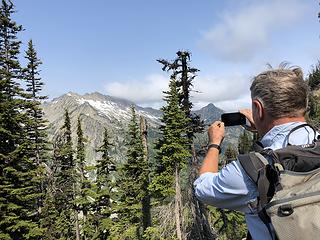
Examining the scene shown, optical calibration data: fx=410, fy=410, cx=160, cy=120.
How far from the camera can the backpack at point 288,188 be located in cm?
212

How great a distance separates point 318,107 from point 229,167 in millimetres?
28649

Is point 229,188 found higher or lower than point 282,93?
lower

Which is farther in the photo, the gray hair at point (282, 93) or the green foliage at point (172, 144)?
the green foliage at point (172, 144)

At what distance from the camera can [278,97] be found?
8.23ft

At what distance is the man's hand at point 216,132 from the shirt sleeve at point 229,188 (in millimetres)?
317

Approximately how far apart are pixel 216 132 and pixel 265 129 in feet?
1.39

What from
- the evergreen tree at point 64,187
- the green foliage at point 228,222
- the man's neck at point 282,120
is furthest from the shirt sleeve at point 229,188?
the evergreen tree at point 64,187

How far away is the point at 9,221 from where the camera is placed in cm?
2381

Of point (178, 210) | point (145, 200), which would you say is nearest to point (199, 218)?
point (178, 210)

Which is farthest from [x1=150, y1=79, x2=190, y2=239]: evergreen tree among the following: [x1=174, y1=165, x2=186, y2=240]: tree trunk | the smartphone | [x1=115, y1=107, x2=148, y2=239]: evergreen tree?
the smartphone

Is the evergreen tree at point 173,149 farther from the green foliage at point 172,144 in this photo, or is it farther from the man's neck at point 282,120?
the man's neck at point 282,120

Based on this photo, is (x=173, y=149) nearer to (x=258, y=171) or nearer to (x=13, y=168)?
(x=13, y=168)

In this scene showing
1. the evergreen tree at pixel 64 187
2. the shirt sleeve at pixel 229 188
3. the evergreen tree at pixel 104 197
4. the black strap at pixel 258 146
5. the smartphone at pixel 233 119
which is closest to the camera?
the shirt sleeve at pixel 229 188

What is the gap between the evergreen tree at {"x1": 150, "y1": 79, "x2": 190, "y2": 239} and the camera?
92.0 ft
